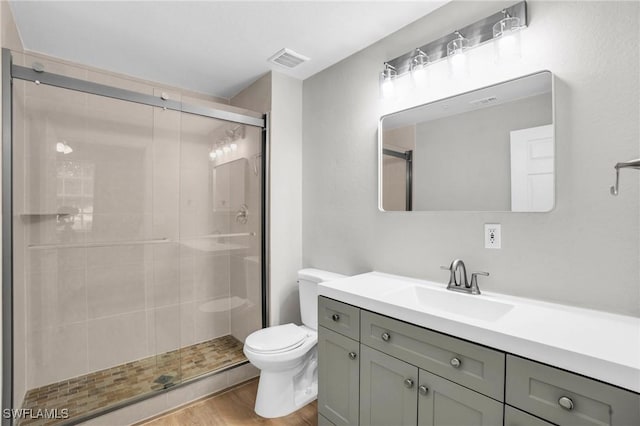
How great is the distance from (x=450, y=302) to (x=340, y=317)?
0.56 m

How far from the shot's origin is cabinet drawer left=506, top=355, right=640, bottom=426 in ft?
2.69

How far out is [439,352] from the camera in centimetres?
119

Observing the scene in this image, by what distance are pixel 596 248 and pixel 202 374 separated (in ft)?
7.96

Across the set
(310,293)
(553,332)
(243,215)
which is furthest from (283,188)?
(553,332)

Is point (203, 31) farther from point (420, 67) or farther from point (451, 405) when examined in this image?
point (451, 405)

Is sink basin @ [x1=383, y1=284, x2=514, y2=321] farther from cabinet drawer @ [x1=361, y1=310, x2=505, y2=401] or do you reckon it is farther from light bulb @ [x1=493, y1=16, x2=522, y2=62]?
light bulb @ [x1=493, y1=16, x2=522, y2=62]

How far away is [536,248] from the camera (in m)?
1.38

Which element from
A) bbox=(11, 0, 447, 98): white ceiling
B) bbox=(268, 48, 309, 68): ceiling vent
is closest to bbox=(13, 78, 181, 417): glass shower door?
bbox=(11, 0, 447, 98): white ceiling

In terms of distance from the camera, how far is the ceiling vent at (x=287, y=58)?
2.18 meters

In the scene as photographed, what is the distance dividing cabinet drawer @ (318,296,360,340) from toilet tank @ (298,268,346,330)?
516 millimetres

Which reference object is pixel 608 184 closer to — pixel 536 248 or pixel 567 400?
pixel 536 248

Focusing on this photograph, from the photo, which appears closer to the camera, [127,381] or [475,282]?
[475,282]

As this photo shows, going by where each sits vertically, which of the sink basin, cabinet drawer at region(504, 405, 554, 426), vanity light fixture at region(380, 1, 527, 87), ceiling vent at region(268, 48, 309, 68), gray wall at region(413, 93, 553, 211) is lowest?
cabinet drawer at region(504, 405, 554, 426)

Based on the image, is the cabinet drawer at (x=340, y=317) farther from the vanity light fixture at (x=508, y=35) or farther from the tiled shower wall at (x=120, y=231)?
the vanity light fixture at (x=508, y=35)
